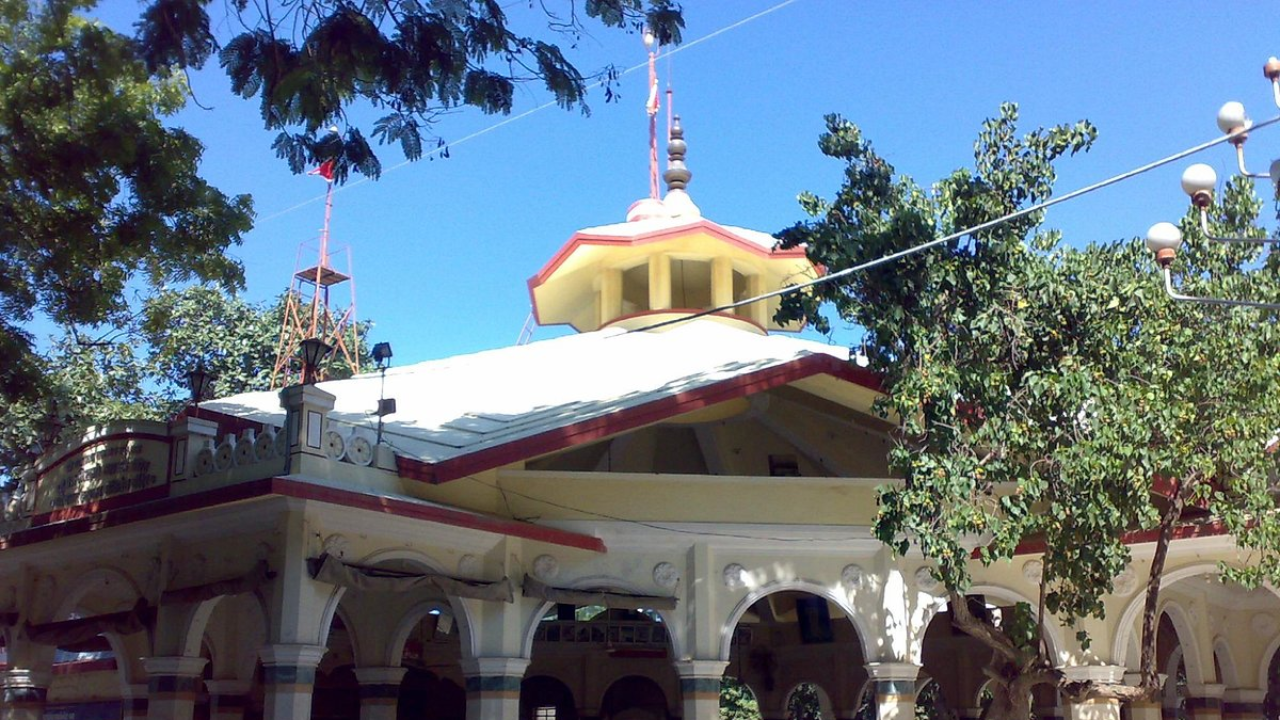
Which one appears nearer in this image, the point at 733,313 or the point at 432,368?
the point at 432,368

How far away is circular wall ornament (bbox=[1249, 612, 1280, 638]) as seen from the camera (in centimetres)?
1650

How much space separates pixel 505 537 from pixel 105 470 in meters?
3.91

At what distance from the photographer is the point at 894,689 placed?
43.5 feet

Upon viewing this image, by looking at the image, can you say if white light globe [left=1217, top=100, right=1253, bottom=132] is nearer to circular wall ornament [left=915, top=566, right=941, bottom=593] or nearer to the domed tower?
circular wall ornament [left=915, top=566, right=941, bottom=593]

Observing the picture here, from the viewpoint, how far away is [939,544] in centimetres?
1045

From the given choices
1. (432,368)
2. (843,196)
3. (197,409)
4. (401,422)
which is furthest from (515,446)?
(432,368)

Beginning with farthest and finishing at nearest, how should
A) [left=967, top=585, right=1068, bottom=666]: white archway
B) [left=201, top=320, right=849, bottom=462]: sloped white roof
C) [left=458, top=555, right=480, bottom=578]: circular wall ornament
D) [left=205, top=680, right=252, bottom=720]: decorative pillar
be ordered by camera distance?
[left=205, top=680, right=252, bottom=720]: decorative pillar, [left=967, top=585, right=1068, bottom=666]: white archway, [left=201, top=320, right=849, bottom=462]: sloped white roof, [left=458, top=555, right=480, bottom=578]: circular wall ornament

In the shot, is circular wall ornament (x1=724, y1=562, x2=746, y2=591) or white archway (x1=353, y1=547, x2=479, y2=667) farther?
circular wall ornament (x1=724, y1=562, x2=746, y2=591)

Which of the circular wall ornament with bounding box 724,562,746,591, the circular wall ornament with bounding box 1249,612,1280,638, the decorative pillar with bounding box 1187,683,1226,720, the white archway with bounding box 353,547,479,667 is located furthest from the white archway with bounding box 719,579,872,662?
the circular wall ornament with bounding box 1249,612,1280,638

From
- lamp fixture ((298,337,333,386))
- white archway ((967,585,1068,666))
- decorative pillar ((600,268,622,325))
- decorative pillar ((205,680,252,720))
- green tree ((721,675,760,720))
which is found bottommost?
green tree ((721,675,760,720))

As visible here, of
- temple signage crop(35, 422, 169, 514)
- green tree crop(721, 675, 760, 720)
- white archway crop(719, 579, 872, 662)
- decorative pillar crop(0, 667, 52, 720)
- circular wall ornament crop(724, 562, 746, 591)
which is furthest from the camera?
green tree crop(721, 675, 760, 720)

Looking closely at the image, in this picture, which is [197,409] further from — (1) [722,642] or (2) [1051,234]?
(2) [1051,234]

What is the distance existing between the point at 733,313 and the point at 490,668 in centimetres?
893

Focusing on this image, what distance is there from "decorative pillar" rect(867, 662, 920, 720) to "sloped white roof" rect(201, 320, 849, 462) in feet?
11.3
